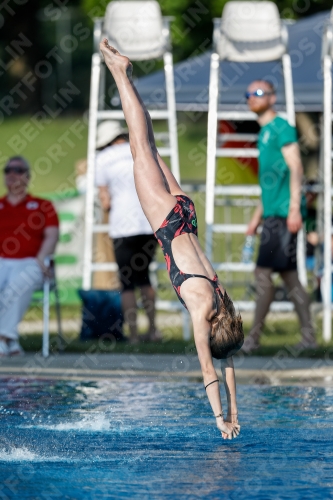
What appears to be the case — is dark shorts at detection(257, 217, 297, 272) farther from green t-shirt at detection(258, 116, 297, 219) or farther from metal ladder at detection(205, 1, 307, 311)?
metal ladder at detection(205, 1, 307, 311)

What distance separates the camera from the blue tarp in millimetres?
11484

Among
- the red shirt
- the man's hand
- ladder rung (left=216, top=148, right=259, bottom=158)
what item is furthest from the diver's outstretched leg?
ladder rung (left=216, top=148, right=259, bottom=158)

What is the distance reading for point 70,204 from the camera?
13375 mm

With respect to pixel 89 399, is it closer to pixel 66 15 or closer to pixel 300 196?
pixel 300 196

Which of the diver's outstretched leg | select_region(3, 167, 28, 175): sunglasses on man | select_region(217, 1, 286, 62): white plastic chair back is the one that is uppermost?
the diver's outstretched leg

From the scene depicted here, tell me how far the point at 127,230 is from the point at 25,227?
91 cm

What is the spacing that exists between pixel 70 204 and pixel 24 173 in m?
4.26

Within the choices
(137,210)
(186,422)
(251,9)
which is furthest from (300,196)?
(186,422)

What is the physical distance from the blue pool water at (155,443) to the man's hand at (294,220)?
1916 millimetres

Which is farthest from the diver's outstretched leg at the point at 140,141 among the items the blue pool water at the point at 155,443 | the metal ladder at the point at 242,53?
the metal ladder at the point at 242,53

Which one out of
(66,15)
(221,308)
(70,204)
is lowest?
(66,15)

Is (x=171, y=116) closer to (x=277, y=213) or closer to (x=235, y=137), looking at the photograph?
(x=235, y=137)

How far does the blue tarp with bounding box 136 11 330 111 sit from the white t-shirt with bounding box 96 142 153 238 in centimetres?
210

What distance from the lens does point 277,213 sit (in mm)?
8508
